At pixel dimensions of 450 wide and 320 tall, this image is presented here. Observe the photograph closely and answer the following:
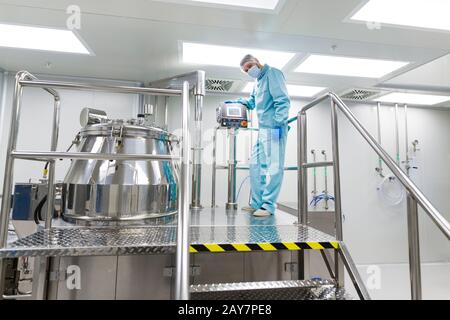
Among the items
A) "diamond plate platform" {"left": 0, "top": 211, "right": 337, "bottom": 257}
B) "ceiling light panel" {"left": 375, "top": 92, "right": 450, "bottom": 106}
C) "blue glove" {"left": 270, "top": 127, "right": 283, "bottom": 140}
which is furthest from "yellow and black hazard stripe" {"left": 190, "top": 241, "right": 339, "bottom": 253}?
"ceiling light panel" {"left": 375, "top": 92, "right": 450, "bottom": 106}

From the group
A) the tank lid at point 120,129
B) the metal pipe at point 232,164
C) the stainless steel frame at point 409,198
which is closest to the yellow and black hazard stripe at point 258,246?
the stainless steel frame at point 409,198

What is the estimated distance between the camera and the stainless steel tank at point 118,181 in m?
1.46

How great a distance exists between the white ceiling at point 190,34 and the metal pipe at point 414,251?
1558mm

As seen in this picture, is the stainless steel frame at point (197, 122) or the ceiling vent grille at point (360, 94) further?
the ceiling vent grille at point (360, 94)

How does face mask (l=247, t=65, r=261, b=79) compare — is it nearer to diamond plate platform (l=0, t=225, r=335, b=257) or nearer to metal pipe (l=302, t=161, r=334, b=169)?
metal pipe (l=302, t=161, r=334, b=169)

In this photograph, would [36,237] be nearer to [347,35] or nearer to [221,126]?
[221,126]

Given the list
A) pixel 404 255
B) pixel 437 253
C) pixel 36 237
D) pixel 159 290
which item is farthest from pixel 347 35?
pixel 437 253

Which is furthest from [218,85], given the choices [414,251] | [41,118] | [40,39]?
[414,251]

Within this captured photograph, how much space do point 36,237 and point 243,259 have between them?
3.60 ft

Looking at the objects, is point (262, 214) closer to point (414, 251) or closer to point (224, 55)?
point (414, 251)

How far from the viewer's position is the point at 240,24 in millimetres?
1979

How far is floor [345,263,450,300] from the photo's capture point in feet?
8.85

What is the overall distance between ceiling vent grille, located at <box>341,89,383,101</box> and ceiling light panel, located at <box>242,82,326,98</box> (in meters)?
0.45

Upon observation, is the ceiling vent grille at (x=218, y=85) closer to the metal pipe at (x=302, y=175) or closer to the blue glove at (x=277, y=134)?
the blue glove at (x=277, y=134)
